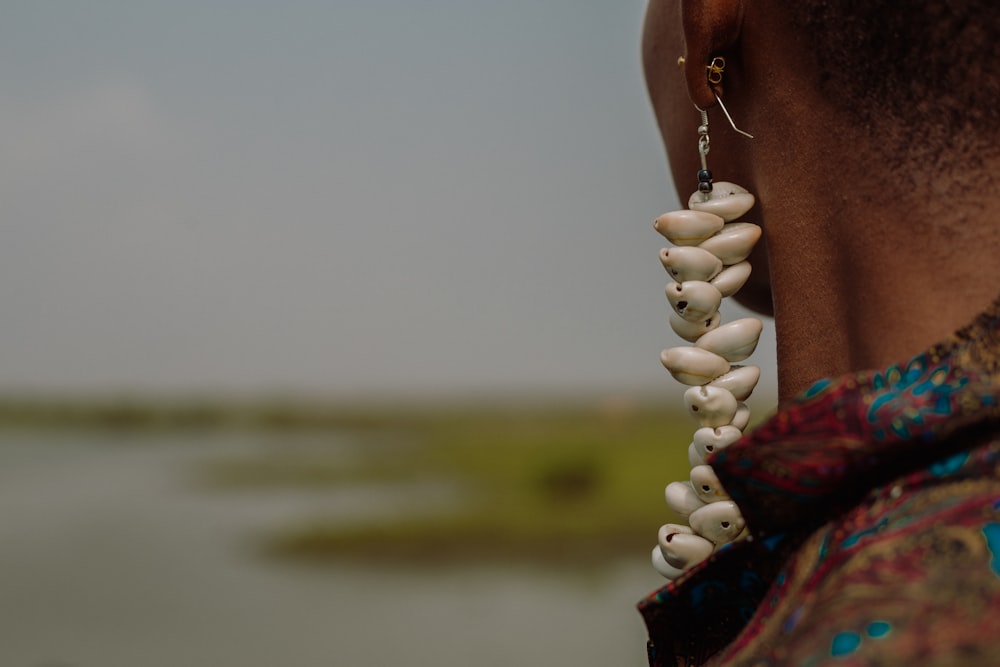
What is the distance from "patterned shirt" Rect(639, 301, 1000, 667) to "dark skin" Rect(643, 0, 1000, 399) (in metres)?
0.07

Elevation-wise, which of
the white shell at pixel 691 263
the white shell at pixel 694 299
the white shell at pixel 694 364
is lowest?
the white shell at pixel 694 364

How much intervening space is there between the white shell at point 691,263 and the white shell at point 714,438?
129 millimetres

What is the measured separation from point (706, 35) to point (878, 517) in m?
0.40

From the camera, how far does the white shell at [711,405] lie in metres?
0.82

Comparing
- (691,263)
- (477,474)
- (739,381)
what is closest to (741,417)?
(739,381)

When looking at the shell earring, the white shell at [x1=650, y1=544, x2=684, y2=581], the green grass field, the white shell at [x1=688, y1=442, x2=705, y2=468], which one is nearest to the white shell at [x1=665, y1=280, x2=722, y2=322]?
the shell earring

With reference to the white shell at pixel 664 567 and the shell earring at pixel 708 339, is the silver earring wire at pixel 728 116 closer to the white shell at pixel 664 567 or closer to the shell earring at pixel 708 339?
the shell earring at pixel 708 339

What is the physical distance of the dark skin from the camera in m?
0.61

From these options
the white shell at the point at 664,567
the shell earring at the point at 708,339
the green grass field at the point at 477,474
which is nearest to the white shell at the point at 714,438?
the shell earring at the point at 708,339

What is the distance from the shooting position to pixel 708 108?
824 mm

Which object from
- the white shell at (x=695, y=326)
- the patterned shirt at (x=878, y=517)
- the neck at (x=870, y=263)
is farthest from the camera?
the white shell at (x=695, y=326)

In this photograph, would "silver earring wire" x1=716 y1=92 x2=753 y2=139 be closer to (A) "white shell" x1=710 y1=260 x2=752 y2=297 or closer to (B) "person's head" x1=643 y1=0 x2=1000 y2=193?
(B) "person's head" x1=643 y1=0 x2=1000 y2=193

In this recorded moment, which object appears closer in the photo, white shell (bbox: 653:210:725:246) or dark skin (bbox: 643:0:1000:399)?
dark skin (bbox: 643:0:1000:399)

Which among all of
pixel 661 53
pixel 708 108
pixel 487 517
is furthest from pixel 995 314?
pixel 487 517
